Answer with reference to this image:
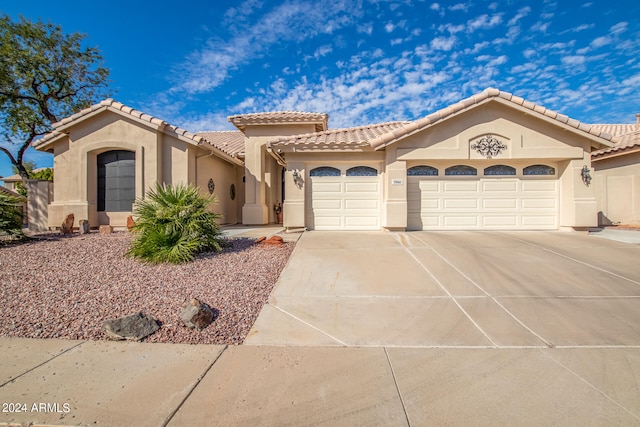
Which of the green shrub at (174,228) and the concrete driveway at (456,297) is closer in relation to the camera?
the concrete driveway at (456,297)

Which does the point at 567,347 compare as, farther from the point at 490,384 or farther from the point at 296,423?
the point at 296,423

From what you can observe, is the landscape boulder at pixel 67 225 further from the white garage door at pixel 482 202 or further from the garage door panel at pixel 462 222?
the garage door panel at pixel 462 222

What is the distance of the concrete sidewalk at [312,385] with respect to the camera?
2.39 meters

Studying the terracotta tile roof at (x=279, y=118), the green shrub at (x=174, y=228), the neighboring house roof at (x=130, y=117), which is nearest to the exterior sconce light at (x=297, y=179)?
the green shrub at (x=174, y=228)

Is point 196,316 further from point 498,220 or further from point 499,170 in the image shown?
point 499,170

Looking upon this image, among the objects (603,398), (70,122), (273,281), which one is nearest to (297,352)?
(273,281)

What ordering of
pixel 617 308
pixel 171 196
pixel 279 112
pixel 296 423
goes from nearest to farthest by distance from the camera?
pixel 296 423 < pixel 617 308 < pixel 171 196 < pixel 279 112

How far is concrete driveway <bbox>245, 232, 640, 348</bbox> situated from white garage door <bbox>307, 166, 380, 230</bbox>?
274 cm

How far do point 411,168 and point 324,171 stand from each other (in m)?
3.03

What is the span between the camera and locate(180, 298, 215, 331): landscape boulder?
3830 millimetres

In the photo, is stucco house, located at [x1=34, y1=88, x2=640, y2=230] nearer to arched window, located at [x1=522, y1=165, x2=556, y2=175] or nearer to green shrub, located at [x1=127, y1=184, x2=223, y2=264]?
arched window, located at [x1=522, y1=165, x2=556, y2=175]

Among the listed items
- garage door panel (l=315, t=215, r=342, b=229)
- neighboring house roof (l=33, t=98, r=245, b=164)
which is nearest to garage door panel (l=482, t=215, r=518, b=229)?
garage door panel (l=315, t=215, r=342, b=229)

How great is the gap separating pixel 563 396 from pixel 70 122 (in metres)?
15.3

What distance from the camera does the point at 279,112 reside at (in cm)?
1503
